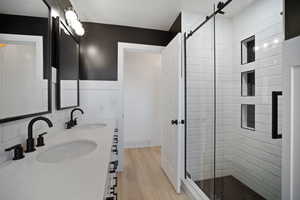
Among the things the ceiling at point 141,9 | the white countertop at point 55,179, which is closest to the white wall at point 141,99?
the ceiling at point 141,9

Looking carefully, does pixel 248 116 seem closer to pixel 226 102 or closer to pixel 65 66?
pixel 226 102

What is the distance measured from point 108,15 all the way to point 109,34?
0.31m

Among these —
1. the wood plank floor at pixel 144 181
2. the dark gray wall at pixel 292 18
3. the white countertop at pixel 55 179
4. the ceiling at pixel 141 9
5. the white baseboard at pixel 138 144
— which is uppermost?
the ceiling at pixel 141 9

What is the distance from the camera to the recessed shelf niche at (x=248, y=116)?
72.4 inches

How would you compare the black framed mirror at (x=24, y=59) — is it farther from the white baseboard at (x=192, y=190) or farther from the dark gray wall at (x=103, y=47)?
the white baseboard at (x=192, y=190)

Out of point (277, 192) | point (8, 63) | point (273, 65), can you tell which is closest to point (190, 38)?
point (273, 65)

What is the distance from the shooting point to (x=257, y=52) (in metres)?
A: 1.77

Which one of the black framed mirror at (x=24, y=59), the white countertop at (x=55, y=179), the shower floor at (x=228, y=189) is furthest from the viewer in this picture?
the shower floor at (x=228, y=189)

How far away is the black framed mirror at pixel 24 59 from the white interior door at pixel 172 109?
1364 mm

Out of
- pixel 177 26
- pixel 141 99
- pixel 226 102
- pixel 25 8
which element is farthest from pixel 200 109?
pixel 25 8

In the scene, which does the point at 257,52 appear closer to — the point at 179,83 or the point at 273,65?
the point at 273,65

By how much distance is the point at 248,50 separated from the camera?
1.89 metres

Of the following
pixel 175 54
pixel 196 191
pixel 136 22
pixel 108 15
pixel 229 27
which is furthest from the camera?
pixel 136 22

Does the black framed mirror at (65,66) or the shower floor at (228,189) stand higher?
the black framed mirror at (65,66)
